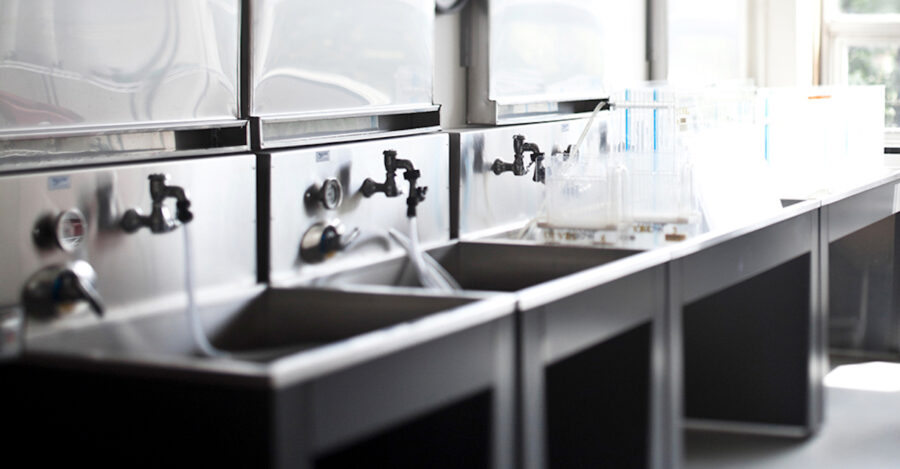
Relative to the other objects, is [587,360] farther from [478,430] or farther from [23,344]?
[23,344]

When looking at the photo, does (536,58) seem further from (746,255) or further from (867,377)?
(867,377)

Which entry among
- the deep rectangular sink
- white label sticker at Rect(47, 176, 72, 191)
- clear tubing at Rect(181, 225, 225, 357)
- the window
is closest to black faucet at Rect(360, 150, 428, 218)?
the deep rectangular sink

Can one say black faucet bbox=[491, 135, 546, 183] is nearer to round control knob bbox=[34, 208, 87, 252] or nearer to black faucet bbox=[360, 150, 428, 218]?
black faucet bbox=[360, 150, 428, 218]

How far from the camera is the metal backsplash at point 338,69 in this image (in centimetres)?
256

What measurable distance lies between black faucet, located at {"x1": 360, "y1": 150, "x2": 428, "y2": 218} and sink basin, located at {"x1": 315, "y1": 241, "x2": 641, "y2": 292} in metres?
0.15

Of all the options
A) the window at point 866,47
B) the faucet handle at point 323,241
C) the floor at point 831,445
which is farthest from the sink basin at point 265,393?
the window at point 866,47

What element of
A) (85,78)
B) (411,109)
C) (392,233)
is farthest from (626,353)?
(85,78)

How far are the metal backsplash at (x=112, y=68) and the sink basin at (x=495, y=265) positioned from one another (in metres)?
0.48

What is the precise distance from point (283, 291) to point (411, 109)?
922mm

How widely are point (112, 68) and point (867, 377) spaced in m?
3.45

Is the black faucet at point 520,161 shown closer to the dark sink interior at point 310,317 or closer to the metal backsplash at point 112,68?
the metal backsplash at point 112,68

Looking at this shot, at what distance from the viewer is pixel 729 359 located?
3.86 metres

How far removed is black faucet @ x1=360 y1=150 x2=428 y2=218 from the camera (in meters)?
2.79

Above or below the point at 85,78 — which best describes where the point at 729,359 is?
below
